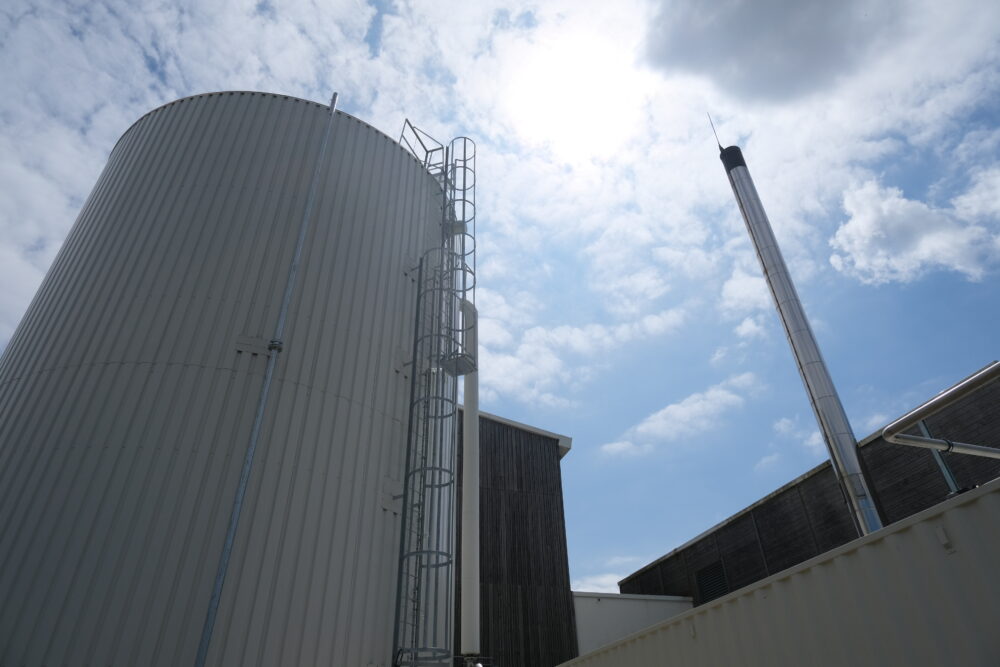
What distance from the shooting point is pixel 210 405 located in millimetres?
7797

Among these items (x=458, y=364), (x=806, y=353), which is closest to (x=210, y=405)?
(x=458, y=364)

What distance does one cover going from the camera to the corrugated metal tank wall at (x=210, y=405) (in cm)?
660

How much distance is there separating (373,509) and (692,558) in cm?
2090

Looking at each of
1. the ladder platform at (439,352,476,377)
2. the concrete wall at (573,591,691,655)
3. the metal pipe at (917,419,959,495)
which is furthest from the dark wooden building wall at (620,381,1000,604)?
the ladder platform at (439,352,476,377)

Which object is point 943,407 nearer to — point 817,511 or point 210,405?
point 210,405

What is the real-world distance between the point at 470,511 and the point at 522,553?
10.4 meters

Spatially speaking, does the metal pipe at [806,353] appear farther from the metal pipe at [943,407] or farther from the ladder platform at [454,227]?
the ladder platform at [454,227]

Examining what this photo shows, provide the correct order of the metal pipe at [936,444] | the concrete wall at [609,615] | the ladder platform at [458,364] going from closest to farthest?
the metal pipe at [936,444] < the ladder platform at [458,364] < the concrete wall at [609,615]

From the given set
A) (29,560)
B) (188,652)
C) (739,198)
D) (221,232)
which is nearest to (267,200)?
(221,232)

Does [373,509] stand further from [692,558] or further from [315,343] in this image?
[692,558]

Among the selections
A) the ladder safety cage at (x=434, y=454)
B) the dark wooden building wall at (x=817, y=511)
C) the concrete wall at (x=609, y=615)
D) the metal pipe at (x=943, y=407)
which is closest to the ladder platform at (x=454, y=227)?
the ladder safety cage at (x=434, y=454)

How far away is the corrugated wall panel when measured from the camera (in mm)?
4680

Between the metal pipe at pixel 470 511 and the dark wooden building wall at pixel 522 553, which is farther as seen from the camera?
the dark wooden building wall at pixel 522 553

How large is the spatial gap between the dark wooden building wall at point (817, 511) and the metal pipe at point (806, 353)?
908mm
